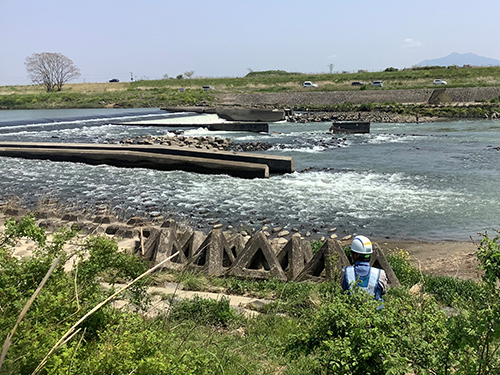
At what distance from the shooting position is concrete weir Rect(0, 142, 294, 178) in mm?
19984

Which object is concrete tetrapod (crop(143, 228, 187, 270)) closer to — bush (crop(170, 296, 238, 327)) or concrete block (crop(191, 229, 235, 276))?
concrete block (crop(191, 229, 235, 276))

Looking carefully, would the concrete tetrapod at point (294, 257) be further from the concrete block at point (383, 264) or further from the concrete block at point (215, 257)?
the concrete block at point (383, 264)

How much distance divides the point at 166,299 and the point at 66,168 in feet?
57.4

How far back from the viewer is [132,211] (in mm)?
14586

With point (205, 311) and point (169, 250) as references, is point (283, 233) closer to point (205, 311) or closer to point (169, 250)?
point (169, 250)

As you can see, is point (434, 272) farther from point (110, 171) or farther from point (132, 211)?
point (110, 171)

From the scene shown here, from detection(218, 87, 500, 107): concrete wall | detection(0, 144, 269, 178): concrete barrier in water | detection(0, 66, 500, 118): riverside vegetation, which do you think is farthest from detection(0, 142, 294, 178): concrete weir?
detection(218, 87, 500, 107): concrete wall

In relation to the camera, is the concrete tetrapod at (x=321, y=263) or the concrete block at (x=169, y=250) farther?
the concrete block at (x=169, y=250)

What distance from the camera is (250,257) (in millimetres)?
8273

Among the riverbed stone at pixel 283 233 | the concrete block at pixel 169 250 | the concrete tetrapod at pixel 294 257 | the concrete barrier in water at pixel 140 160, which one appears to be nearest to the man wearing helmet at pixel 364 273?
the concrete tetrapod at pixel 294 257

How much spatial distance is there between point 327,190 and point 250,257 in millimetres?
9737

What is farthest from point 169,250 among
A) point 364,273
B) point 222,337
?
point 364,273

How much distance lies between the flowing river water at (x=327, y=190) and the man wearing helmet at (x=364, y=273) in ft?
27.3

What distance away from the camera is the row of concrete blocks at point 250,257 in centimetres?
777
